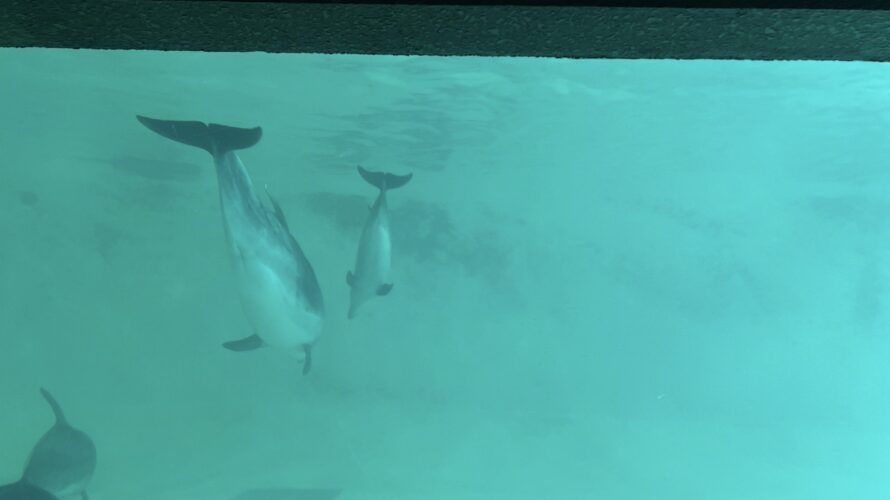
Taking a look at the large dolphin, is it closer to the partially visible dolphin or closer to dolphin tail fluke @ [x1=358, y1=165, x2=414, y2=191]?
dolphin tail fluke @ [x1=358, y1=165, x2=414, y2=191]

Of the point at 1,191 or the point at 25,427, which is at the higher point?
the point at 1,191

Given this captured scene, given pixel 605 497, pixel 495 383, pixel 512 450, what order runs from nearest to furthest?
pixel 605 497 < pixel 512 450 < pixel 495 383

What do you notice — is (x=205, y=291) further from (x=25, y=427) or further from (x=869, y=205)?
(x=869, y=205)

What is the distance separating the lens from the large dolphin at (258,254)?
8.73m

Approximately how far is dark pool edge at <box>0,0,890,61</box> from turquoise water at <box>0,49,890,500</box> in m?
20.1

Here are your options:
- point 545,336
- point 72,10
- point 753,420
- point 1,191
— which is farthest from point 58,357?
point 72,10

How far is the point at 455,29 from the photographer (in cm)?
231

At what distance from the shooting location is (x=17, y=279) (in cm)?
2978

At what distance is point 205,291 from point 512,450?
12.3m

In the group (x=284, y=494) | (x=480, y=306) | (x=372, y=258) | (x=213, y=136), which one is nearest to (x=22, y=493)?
(x=213, y=136)

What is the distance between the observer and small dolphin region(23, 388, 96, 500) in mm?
9586

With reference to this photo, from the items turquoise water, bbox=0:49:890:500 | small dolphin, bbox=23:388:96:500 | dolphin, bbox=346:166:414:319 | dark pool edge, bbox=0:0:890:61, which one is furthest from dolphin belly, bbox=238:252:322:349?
turquoise water, bbox=0:49:890:500

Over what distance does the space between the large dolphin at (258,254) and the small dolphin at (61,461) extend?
2180mm

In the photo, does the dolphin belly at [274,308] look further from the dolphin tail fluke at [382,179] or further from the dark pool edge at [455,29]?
the dark pool edge at [455,29]
